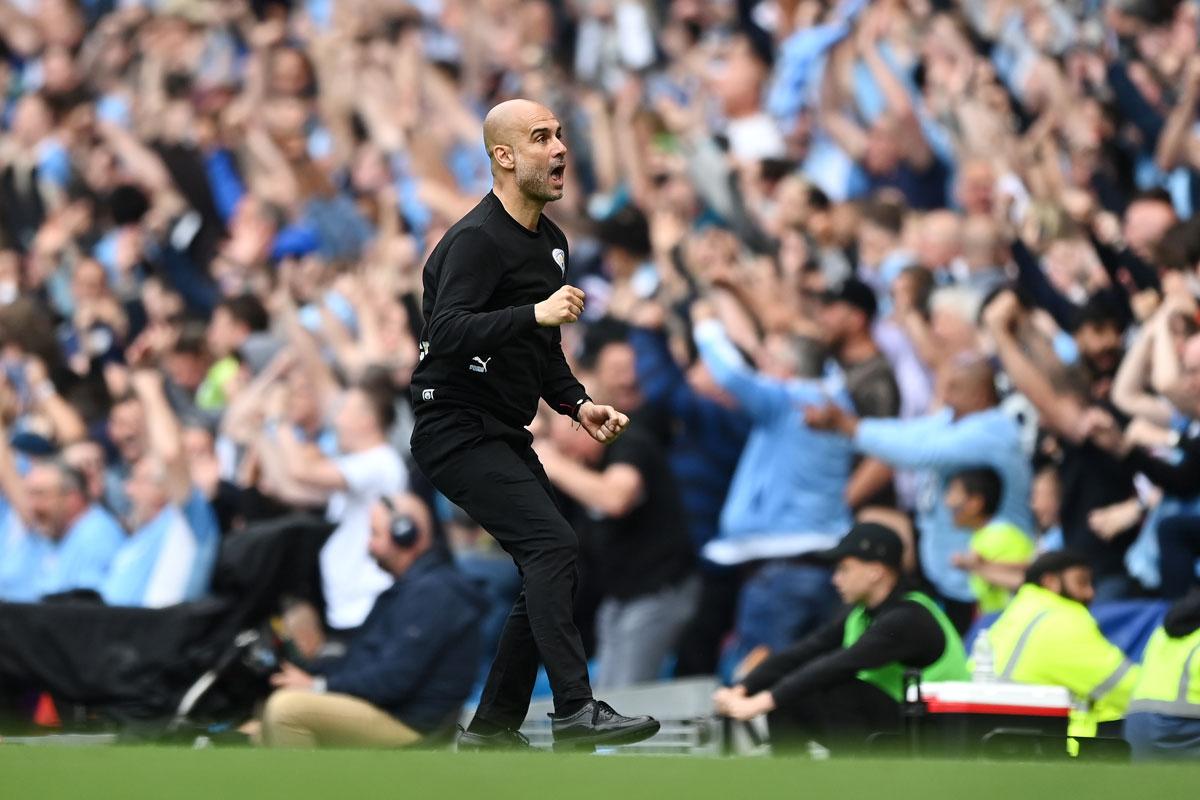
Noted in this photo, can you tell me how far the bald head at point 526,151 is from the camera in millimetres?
5566

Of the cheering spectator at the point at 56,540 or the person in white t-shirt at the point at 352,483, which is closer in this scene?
the person in white t-shirt at the point at 352,483

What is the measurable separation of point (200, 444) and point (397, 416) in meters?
1.40

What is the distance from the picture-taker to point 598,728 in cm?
538

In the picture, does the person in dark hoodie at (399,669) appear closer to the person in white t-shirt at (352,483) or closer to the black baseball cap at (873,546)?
the person in white t-shirt at (352,483)

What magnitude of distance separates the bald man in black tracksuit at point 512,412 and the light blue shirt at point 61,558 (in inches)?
228

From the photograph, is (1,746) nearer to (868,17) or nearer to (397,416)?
(397,416)

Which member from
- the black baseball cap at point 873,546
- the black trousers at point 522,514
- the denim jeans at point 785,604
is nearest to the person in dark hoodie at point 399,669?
the denim jeans at point 785,604

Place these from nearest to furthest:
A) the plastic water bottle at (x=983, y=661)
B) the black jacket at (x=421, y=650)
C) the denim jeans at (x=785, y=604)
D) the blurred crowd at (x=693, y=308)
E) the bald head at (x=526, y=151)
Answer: the bald head at (x=526, y=151), the plastic water bottle at (x=983, y=661), the black jacket at (x=421, y=650), the blurred crowd at (x=693, y=308), the denim jeans at (x=785, y=604)

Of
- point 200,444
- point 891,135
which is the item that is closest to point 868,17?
point 891,135

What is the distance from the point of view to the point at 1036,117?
34.7 ft

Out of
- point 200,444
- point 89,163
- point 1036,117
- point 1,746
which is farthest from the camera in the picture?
point 89,163

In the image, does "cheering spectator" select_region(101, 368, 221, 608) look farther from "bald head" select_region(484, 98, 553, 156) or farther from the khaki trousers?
"bald head" select_region(484, 98, 553, 156)

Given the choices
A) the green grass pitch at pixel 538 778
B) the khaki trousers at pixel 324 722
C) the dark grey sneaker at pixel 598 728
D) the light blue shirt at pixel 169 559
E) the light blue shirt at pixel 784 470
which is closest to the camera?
A: the green grass pitch at pixel 538 778

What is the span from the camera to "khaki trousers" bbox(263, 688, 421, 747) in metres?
8.31
